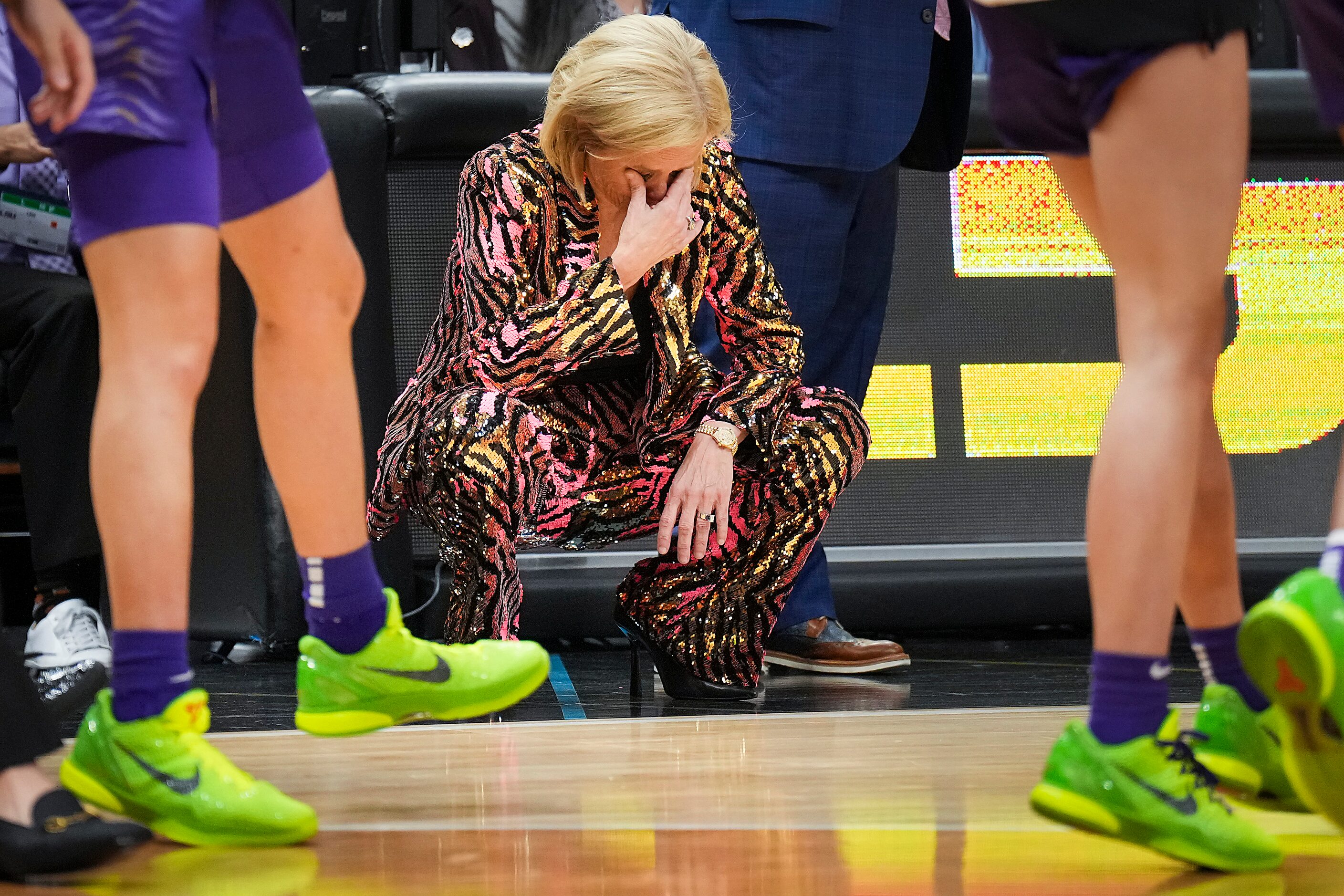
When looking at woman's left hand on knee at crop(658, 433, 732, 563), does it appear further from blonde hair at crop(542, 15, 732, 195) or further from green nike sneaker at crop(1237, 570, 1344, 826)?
green nike sneaker at crop(1237, 570, 1344, 826)

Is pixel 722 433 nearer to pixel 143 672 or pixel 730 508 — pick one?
pixel 730 508

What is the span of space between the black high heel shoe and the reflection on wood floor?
317mm

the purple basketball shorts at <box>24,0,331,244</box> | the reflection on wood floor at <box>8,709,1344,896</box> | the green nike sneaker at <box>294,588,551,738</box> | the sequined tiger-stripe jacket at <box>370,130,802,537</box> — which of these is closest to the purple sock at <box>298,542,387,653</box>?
the green nike sneaker at <box>294,588,551,738</box>

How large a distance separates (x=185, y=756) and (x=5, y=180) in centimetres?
188

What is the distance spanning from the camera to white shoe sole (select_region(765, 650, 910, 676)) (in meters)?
2.60

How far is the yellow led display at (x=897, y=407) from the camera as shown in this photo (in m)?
3.04

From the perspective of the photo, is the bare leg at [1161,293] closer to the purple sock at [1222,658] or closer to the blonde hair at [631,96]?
the purple sock at [1222,658]

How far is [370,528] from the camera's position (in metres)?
2.29

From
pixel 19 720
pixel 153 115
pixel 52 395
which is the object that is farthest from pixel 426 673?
pixel 52 395

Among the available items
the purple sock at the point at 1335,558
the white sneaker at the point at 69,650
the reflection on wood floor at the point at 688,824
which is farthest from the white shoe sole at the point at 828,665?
the purple sock at the point at 1335,558

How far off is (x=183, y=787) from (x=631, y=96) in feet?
3.81

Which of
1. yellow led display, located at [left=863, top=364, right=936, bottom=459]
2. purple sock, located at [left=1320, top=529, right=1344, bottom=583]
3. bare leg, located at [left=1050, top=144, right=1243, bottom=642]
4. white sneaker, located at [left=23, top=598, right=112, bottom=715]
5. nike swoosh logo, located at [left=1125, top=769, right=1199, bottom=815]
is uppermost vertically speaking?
purple sock, located at [left=1320, top=529, right=1344, bottom=583]

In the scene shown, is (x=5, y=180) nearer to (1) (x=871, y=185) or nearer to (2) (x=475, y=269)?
(2) (x=475, y=269)

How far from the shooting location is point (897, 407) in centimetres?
304
